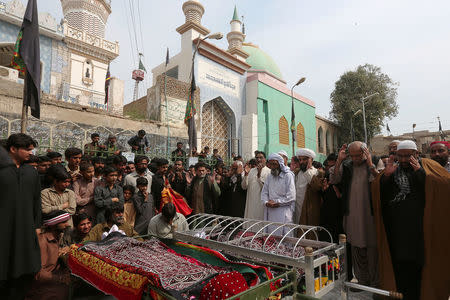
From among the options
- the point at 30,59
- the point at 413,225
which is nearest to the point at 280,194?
the point at 413,225

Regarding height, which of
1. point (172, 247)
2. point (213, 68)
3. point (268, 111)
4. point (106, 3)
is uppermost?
point (106, 3)

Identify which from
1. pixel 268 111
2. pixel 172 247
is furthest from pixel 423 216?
pixel 268 111

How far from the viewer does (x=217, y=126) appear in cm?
1489

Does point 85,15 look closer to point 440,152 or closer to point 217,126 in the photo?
point 217,126

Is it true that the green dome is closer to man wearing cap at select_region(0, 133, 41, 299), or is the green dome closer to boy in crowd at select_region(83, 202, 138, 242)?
boy in crowd at select_region(83, 202, 138, 242)

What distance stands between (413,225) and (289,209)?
1561 mm

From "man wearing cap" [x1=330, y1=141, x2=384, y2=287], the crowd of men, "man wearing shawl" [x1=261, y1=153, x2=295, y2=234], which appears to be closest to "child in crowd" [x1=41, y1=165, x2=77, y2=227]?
the crowd of men

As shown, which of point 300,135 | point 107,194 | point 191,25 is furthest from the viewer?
point 300,135

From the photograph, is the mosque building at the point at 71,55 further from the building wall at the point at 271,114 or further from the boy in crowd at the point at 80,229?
the boy in crowd at the point at 80,229

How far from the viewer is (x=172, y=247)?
9.62ft

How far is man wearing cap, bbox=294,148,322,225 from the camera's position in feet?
12.5

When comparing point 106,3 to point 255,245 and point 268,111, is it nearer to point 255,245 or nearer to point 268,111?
point 268,111

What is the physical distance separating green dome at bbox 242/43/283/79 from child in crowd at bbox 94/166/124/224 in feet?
57.9

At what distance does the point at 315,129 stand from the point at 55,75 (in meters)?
18.0
